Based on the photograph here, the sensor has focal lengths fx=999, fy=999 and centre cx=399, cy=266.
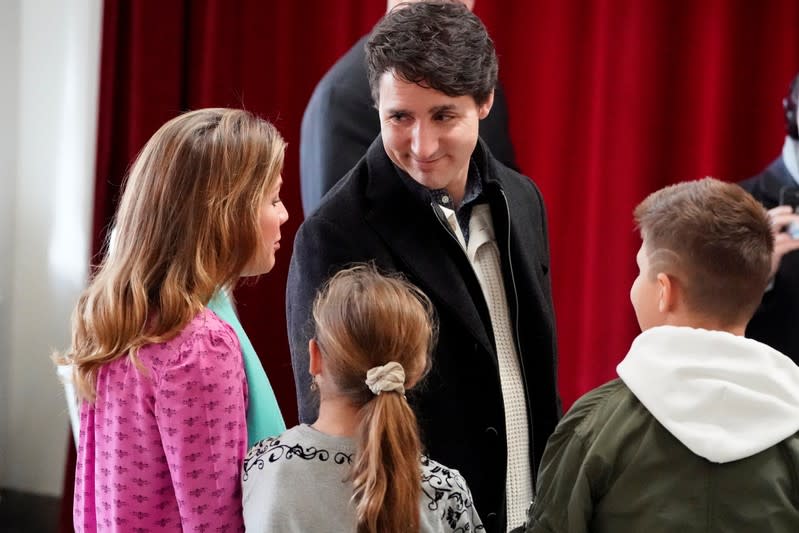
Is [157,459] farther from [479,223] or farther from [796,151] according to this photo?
[796,151]

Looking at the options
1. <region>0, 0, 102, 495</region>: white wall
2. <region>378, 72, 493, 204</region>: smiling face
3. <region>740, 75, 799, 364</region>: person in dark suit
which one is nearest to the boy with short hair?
<region>378, 72, 493, 204</region>: smiling face

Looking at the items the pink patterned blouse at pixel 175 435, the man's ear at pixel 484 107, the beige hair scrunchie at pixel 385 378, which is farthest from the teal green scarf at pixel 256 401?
the man's ear at pixel 484 107

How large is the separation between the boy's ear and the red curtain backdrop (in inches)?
54.5

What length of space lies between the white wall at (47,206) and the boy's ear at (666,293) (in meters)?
2.29

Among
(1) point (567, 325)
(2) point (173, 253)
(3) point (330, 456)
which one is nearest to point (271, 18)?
(1) point (567, 325)

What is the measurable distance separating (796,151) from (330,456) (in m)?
1.66

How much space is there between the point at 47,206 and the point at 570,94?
5.69 feet

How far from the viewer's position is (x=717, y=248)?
146 cm

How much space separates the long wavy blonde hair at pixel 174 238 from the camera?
4.80 ft

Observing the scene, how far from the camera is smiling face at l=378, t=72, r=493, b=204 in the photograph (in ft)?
5.33

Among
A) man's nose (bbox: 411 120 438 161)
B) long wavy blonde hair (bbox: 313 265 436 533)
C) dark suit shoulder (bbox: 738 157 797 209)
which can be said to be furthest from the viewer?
dark suit shoulder (bbox: 738 157 797 209)

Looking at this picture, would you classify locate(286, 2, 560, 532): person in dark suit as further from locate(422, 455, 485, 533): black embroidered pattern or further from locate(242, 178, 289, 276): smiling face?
locate(422, 455, 485, 533): black embroidered pattern

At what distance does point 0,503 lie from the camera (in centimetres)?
336

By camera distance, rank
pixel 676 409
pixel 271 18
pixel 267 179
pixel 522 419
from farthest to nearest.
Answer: pixel 271 18 < pixel 522 419 < pixel 267 179 < pixel 676 409
